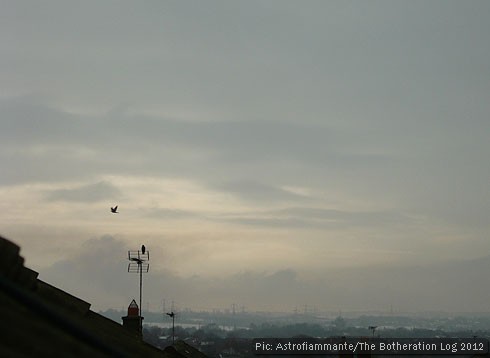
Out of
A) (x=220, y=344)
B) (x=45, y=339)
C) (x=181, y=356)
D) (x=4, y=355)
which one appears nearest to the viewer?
(x=4, y=355)

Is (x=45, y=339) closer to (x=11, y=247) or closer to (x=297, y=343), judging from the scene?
(x=11, y=247)

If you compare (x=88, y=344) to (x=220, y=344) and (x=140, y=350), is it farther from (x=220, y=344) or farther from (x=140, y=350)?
(x=220, y=344)

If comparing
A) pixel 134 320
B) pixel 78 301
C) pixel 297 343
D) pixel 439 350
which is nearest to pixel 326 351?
pixel 297 343

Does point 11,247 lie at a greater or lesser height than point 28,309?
greater

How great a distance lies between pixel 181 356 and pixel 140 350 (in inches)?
465

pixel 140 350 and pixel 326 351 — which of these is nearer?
pixel 140 350

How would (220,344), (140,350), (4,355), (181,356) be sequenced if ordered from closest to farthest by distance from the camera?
(4,355), (140,350), (181,356), (220,344)

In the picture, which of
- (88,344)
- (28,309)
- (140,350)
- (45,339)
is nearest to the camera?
(45,339)

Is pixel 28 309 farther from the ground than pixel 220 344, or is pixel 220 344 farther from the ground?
pixel 28 309

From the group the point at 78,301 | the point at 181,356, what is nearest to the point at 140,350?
the point at 78,301

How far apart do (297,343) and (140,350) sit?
32837 millimetres

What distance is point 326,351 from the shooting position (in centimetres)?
4019

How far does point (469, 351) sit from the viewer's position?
1718 inches

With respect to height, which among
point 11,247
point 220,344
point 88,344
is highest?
point 11,247
